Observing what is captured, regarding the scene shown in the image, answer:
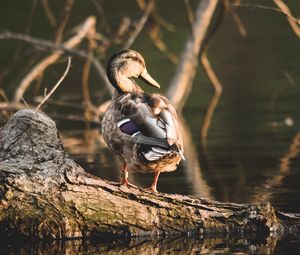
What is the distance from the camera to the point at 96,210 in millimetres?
6859

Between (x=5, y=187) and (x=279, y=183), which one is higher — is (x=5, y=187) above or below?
below

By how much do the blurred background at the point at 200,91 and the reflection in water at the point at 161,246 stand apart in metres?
0.92

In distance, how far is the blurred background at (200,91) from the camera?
927 centimetres

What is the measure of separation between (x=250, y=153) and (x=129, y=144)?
3.68 meters

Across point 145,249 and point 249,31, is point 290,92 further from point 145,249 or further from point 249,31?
point 145,249

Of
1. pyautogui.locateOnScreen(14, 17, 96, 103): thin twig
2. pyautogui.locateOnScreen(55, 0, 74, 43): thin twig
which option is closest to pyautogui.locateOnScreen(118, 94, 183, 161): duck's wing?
A: pyautogui.locateOnScreen(55, 0, 74, 43): thin twig

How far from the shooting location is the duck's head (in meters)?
7.96

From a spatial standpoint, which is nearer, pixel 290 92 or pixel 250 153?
pixel 250 153

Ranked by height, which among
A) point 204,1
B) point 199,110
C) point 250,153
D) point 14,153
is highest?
point 204,1

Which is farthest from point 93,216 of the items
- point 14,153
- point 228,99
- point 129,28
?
point 228,99

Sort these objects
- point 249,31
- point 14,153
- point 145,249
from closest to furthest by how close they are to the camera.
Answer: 1. point 145,249
2. point 14,153
3. point 249,31

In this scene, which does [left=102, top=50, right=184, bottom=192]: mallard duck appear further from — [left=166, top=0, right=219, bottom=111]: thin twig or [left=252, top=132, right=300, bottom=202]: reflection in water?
[left=166, top=0, right=219, bottom=111]: thin twig

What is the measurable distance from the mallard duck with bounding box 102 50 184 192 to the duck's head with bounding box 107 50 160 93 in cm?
25

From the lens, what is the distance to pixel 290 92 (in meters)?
15.1
